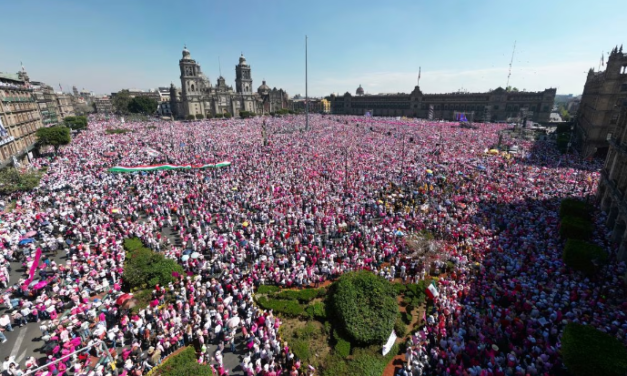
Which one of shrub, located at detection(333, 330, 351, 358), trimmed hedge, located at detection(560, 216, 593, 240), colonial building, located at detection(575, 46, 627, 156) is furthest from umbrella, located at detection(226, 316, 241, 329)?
colonial building, located at detection(575, 46, 627, 156)

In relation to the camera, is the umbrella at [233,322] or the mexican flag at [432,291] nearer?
the umbrella at [233,322]

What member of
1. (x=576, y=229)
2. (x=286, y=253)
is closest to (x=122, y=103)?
(x=286, y=253)

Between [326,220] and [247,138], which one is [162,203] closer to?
[326,220]

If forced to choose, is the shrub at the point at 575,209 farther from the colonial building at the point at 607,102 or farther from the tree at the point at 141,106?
the tree at the point at 141,106

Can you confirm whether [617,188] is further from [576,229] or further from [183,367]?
[183,367]

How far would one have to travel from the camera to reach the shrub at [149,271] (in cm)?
1461

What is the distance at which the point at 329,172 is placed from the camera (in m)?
32.7

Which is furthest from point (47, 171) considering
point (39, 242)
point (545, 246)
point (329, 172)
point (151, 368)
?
point (545, 246)

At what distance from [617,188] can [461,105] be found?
9636 cm

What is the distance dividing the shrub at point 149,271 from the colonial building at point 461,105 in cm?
8969

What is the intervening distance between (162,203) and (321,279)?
656 inches

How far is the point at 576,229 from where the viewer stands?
1730 cm

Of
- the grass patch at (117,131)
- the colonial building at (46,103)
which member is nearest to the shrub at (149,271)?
the grass patch at (117,131)

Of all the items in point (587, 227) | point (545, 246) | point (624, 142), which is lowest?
point (545, 246)
